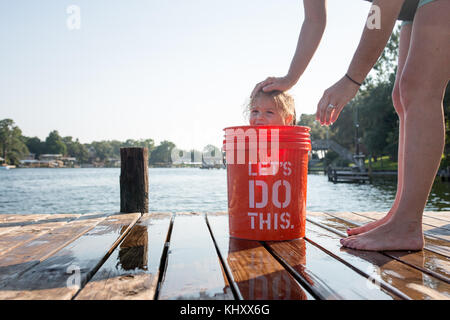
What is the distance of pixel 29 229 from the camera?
2342 millimetres

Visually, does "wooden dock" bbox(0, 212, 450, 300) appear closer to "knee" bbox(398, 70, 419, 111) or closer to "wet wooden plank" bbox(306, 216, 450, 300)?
"wet wooden plank" bbox(306, 216, 450, 300)

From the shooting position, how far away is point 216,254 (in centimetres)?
165

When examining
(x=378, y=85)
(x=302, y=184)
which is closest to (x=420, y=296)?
(x=302, y=184)

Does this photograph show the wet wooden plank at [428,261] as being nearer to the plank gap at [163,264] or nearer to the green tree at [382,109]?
the plank gap at [163,264]

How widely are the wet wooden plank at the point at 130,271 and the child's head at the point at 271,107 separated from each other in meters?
0.91

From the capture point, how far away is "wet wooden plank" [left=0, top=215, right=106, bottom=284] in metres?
1.44

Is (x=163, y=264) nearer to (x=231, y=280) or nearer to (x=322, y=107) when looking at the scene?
(x=231, y=280)

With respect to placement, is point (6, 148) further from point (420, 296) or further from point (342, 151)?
point (420, 296)

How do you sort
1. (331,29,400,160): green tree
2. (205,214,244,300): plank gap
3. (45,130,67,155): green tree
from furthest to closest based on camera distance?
(45,130,67,155): green tree
(331,29,400,160): green tree
(205,214,244,300): plank gap

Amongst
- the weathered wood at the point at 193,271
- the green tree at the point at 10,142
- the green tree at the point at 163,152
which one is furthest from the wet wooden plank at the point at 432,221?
the green tree at the point at 163,152

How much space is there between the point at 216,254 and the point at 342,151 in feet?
124

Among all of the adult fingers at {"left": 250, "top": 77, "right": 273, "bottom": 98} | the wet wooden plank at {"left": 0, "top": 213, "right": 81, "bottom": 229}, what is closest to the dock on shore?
the wet wooden plank at {"left": 0, "top": 213, "right": 81, "bottom": 229}

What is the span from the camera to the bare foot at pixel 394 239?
1702mm

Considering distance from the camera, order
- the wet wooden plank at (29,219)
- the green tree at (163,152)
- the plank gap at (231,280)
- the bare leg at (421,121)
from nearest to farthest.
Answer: the plank gap at (231,280), the bare leg at (421,121), the wet wooden plank at (29,219), the green tree at (163,152)
